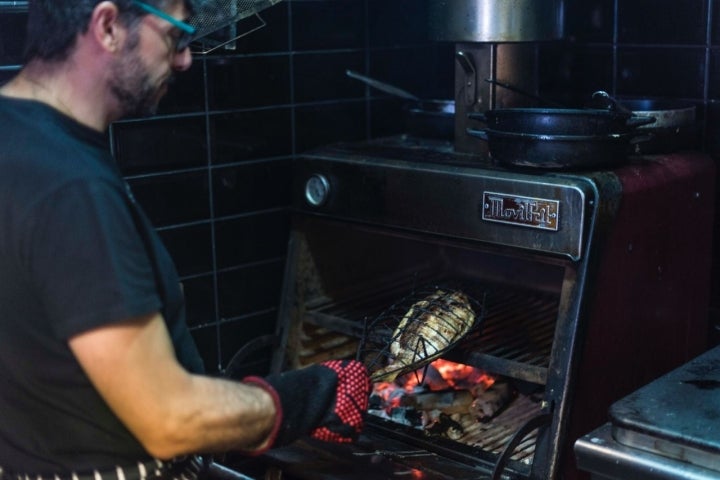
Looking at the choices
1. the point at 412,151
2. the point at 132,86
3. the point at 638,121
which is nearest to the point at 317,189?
the point at 412,151

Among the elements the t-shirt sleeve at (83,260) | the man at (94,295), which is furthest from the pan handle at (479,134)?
the t-shirt sleeve at (83,260)

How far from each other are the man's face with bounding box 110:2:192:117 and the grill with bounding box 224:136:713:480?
950 millimetres

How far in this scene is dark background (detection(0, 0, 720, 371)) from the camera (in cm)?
257

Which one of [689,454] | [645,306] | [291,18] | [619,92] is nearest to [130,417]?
[689,454]

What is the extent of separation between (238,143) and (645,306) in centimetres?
119

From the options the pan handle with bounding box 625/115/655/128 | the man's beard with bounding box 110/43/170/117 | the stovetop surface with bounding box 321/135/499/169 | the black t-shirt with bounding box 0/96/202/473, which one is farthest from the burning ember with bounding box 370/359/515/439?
the man's beard with bounding box 110/43/170/117

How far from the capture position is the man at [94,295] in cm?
133

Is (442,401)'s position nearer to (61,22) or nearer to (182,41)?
(182,41)

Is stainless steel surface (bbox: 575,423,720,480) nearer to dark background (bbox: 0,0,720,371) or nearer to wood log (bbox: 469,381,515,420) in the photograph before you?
wood log (bbox: 469,381,515,420)

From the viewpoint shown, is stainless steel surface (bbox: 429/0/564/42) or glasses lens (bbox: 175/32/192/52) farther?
stainless steel surface (bbox: 429/0/564/42)

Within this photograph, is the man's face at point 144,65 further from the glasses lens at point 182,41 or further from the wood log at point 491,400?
the wood log at point 491,400

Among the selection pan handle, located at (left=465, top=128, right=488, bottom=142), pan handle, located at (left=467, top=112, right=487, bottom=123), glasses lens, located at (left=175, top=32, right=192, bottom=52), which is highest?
glasses lens, located at (left=175, top=32, right=192, bottom=52)

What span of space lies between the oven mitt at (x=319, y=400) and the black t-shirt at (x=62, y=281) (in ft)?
0.61

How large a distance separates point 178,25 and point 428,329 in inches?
42.9
